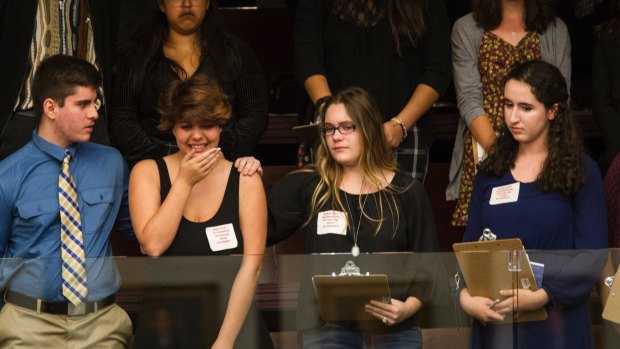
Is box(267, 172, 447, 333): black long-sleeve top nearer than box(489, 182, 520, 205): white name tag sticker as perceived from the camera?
Yes

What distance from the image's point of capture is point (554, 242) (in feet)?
14.3

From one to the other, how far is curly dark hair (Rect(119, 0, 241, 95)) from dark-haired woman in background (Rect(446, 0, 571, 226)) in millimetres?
946

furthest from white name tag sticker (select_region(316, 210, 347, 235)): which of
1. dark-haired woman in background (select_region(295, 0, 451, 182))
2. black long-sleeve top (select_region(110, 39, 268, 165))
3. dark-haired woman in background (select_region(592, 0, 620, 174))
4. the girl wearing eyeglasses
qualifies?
dark-haired woman in background (select_region(592, 0, 620, 174))

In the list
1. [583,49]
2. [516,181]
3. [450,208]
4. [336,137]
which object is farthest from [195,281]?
[583,49]

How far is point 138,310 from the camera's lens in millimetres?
4027

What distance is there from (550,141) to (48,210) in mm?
1729

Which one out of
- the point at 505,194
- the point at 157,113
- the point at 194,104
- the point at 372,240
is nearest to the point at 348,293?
the point at 372,240

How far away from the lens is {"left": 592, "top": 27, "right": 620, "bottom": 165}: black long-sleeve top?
5.39 metres

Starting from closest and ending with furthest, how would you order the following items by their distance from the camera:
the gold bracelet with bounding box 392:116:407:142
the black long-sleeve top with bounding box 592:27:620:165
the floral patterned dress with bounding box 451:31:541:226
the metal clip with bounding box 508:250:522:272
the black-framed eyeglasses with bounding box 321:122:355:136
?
A: 1. the metal clip with bounding box 508:250:522:272
2. the black-framed eyeglasses with bounding box 321:122:355:136
3. the gold bracelet with bounding box 392:116:407:142
4. the floral patterned dress with bounding box 451:31:541:226
5. the black long-sleeve top with bounding box 592:27:620:165

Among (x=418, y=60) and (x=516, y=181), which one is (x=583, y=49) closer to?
(x=418, y=60)

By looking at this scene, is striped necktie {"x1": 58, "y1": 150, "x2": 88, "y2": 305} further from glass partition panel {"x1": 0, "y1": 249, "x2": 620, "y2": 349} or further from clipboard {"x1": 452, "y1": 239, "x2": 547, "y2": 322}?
clipboard {"x1": 452, "y1": 239, "x2": 547, "y2": 322}

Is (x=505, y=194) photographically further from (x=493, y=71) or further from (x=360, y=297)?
(x=493, y=71)

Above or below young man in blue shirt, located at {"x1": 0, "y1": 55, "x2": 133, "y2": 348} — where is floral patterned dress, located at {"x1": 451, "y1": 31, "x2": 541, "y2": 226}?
above

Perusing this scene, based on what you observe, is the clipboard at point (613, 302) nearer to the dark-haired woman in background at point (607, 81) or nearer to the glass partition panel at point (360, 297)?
the glass partition panel at point (360, 297)
